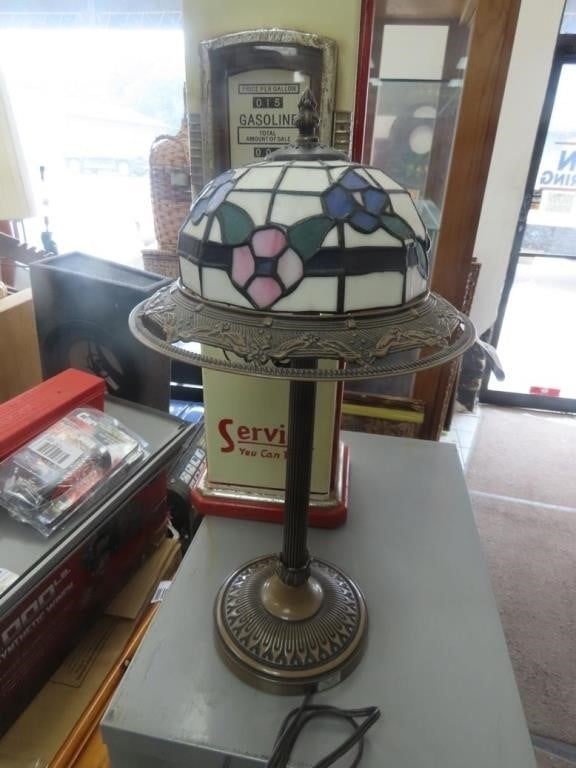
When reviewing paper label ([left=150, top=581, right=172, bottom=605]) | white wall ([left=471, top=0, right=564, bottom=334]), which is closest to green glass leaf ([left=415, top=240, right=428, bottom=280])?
paper label ([left=150, top=581, right=172, bottom=605])

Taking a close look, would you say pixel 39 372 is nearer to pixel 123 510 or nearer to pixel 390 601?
pixel 123 510

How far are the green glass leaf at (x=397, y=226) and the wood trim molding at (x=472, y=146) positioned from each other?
0.86 metres

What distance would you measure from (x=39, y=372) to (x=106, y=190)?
4.46 ft

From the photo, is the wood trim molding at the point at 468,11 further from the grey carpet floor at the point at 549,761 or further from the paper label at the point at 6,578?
the grey carpet floor at the point at 549,761

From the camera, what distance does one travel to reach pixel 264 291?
0.38 metres

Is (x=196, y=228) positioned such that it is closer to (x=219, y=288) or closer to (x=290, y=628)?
(x=219, y=288)

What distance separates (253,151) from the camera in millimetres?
684

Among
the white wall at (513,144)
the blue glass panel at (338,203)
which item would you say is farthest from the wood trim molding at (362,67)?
the white wall at (513,144)

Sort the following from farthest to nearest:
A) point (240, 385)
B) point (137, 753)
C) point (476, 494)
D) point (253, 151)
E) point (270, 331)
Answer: point (476, 494) → point (240, 385) → point (253, 151) → point (137, 753) → point (270, 331)

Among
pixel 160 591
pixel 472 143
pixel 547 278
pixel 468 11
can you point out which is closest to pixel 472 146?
pixel 472 143

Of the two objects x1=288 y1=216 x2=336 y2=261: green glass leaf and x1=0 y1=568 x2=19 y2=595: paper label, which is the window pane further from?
x1=288 y1=216 x2=336 y2=261: green glass leaf

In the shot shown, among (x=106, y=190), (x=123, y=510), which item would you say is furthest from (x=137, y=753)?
(x=106, y=190)

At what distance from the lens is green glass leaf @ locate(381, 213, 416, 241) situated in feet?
1.31

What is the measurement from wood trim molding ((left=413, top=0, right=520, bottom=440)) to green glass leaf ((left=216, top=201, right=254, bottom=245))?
3.02ft
